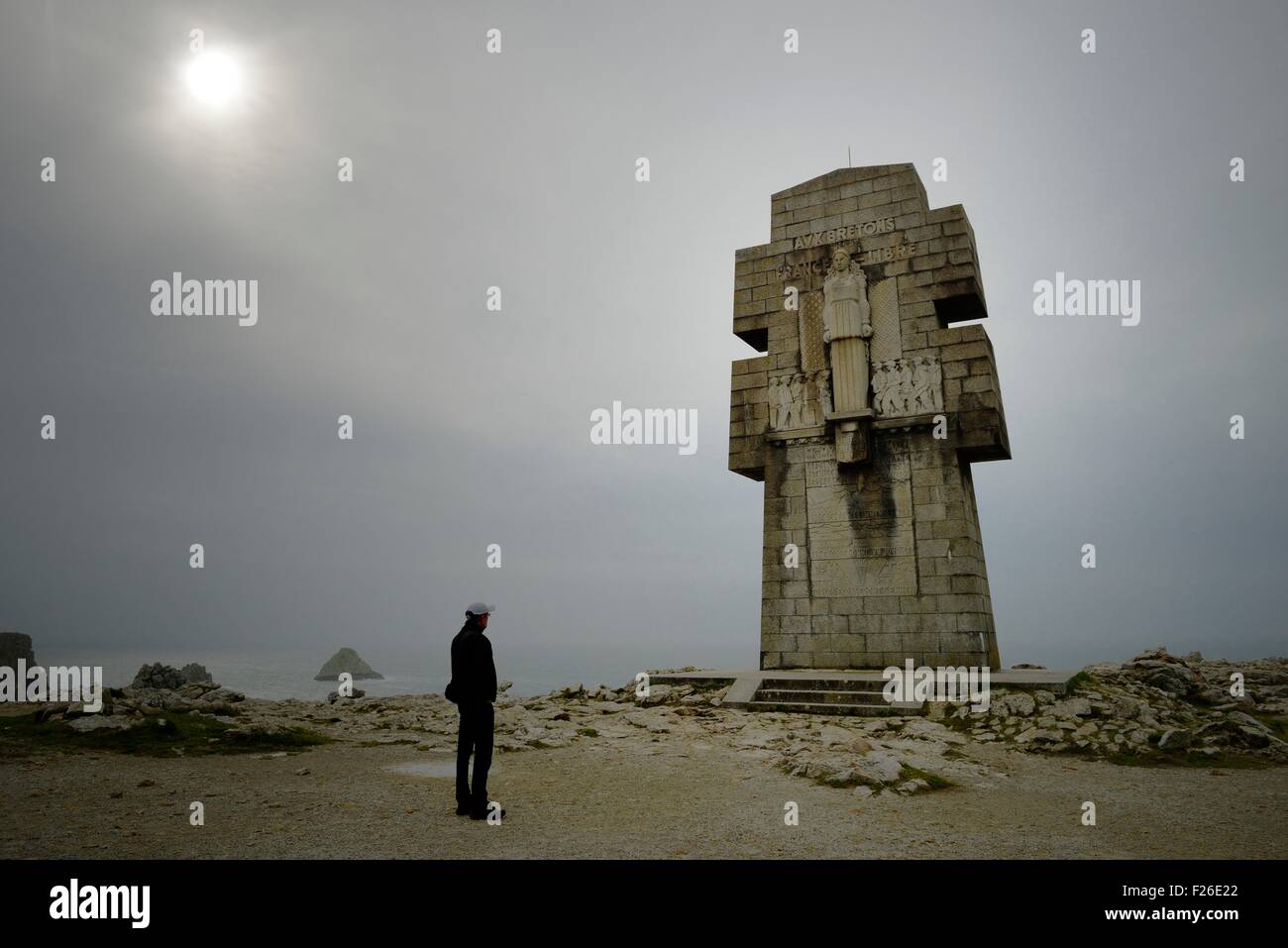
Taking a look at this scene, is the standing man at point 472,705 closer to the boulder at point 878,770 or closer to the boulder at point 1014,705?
the boulder at point 878,770

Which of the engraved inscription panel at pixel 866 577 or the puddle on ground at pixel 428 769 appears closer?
the puddle on ground at pixel 428 769

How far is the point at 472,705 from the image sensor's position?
7016 mm

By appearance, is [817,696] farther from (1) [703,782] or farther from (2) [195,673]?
(2) [195,673]

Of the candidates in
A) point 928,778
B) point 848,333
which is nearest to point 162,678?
point 928,778

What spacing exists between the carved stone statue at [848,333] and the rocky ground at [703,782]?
6.94 meters

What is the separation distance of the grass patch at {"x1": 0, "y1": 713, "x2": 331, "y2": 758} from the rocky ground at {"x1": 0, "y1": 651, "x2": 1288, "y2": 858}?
0.10 meters

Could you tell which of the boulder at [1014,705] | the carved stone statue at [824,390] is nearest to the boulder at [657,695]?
the boulder at [1014,705]

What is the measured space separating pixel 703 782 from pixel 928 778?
2577 mm

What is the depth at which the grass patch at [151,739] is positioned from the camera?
9969 mm

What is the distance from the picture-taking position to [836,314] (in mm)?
17031

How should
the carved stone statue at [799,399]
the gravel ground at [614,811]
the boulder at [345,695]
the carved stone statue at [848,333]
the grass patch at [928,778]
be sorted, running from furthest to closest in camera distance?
the carved stone statue at [799,399]
the boulder at [345,695]
the carved stone statue at [848,333]
the grass patch at [928,778]
the gravel ground at [614,811]

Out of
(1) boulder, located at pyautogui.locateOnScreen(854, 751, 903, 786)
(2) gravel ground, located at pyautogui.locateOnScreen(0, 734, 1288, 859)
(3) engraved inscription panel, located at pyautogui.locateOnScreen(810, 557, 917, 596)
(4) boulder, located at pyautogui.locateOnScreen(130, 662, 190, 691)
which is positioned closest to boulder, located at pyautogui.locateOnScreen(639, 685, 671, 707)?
(3) engraved inscription panel, located at pyautogui.locateOnScreen(810, 557, 917, 596)
